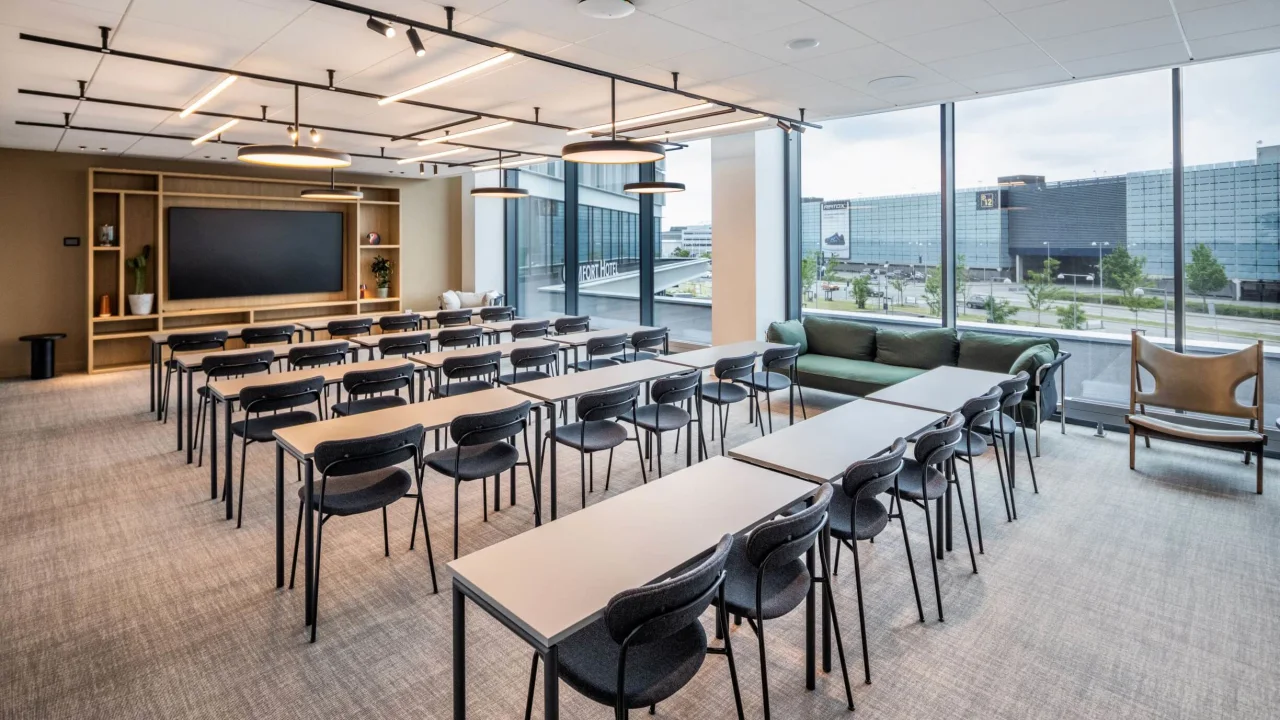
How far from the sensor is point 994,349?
19.4 feet

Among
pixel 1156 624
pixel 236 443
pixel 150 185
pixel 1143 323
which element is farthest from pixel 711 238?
pixel 150 185

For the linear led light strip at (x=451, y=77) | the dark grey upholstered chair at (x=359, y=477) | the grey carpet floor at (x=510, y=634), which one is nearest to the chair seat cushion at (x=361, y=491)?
the dark grey upholstered chair at (x=359, y=477)

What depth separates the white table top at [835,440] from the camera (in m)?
2.71

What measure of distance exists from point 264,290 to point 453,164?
3611 millimetres

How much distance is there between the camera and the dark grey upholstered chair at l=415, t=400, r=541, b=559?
10.7 feet

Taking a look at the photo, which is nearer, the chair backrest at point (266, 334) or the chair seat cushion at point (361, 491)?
the chair seat cushion at point (361, 491)

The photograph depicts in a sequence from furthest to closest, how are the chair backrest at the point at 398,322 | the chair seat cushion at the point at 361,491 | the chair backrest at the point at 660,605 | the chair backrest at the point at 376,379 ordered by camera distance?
the chair backrest at the point at 398,322
the chair backrest at the point at 376,379
the chair seat cushion at the point at 361,491
the chair backrest at the point at 660,605

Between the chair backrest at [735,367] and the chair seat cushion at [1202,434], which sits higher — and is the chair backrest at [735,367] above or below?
above

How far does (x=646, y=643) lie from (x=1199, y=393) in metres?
5.24

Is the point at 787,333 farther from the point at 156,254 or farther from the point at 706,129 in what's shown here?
the point at 156,254

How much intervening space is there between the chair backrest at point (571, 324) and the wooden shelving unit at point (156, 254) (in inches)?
207

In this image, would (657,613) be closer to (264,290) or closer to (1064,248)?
(1064,248)

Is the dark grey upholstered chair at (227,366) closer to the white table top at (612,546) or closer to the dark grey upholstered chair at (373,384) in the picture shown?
the dark grey upholstered chair at (373,384)

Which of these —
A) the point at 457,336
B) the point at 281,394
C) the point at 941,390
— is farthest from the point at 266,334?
the point at 941,390
